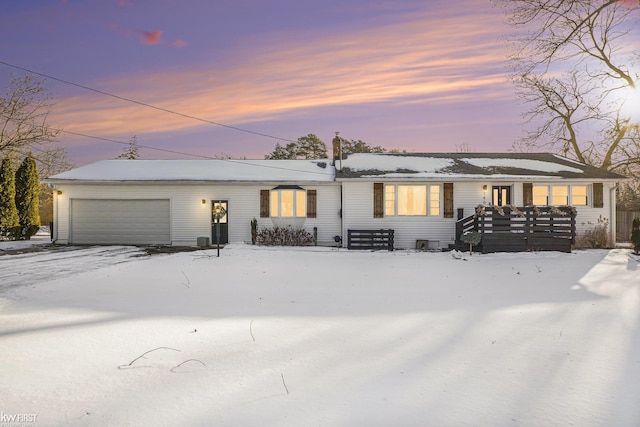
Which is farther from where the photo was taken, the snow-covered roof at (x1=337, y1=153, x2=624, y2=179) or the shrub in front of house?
the snow-covered roof at (x1=337, y1=153, x2=624, y2=179)

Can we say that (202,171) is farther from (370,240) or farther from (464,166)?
(464,166)

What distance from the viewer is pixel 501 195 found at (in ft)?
64.6

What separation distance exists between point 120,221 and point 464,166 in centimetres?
1751

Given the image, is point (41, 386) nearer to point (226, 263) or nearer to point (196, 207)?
point (226, 263)

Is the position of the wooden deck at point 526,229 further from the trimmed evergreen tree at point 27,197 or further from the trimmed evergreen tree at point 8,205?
the trimmed evergreen tree at point 27,197

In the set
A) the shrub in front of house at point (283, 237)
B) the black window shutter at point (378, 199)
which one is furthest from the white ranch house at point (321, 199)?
the shrub in front of house at point (283, 237)

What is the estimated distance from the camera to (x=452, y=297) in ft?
25.7

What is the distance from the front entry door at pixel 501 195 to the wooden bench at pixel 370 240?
5719 mm

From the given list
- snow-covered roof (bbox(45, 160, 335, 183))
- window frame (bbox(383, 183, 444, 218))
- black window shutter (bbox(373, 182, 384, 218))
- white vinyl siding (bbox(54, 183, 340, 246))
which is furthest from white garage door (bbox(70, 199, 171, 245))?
window frame (bbox(383, 183, 444, 218))

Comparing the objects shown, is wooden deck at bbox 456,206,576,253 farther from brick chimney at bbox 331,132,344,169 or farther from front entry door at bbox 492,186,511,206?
brick chimney at bbox 331,132,344,169

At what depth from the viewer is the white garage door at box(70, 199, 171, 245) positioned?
20.3 meters

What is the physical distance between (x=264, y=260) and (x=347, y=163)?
931 centimetres

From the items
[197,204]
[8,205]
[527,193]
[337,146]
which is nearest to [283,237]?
[197,204]

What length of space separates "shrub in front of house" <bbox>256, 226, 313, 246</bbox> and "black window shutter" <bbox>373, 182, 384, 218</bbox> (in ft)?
11.0
